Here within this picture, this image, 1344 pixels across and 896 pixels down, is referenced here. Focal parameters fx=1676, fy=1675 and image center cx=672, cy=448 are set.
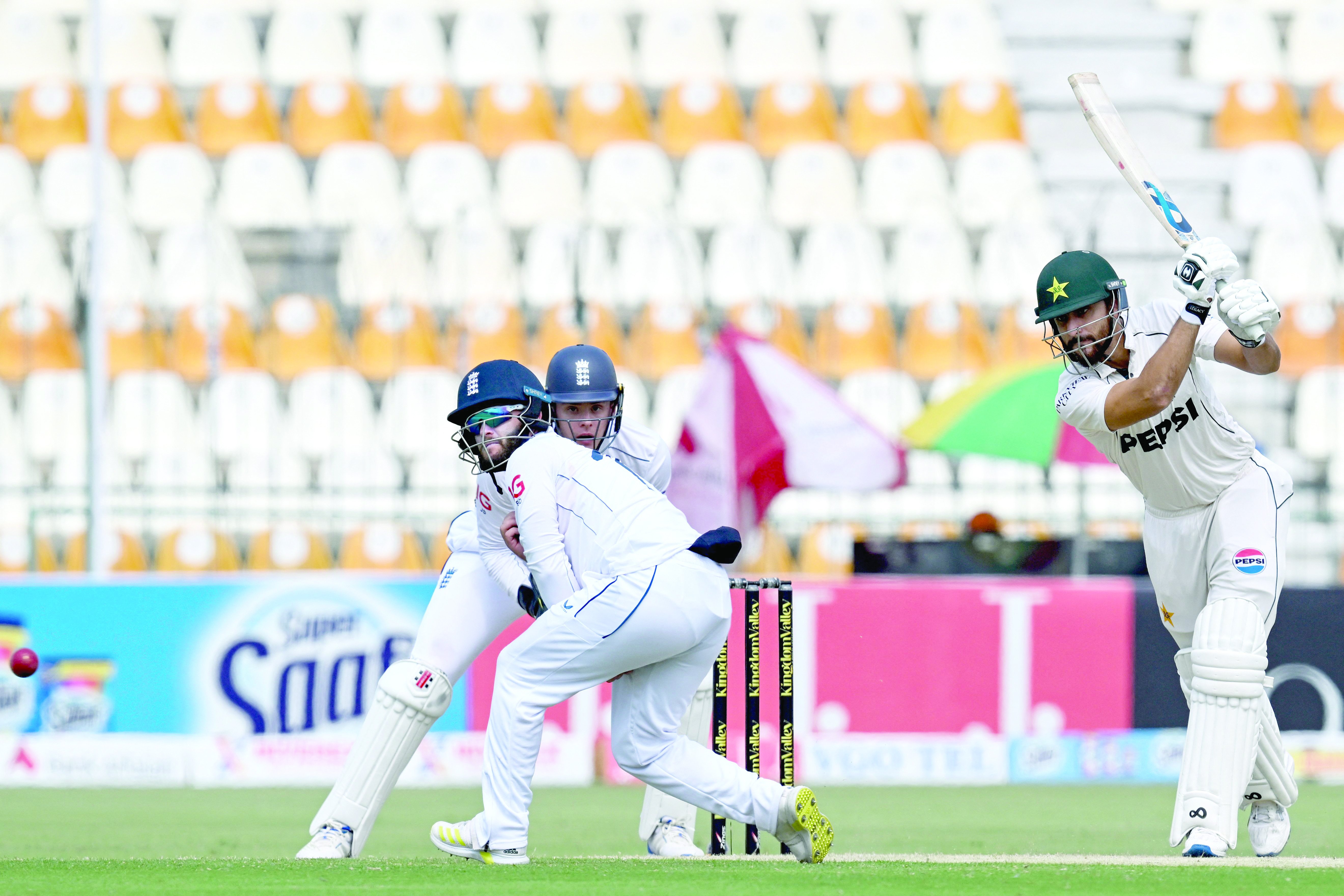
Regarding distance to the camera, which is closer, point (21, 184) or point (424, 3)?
point (21, 184)

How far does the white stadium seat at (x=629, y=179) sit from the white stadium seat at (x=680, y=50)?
1.26m

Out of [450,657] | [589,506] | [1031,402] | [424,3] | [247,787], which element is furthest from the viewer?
[424,3]

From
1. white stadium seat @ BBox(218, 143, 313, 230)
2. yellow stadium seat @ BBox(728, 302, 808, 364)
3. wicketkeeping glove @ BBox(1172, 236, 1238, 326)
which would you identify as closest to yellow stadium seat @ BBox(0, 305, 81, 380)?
white stadium seat @ BBox(218, 143, 313, 230)

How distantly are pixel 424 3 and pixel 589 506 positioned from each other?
37.3ft

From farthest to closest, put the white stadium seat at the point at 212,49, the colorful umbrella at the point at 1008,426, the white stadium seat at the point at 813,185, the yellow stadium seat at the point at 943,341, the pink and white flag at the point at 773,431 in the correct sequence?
the white stadium seat at the point at 212,49
the white stadium seat at the point at 813,185
the yellow stadium seat at the point at 943,341
the pink and white flag at the point at 773,431
the colorful umbrella at the point at 1008,426

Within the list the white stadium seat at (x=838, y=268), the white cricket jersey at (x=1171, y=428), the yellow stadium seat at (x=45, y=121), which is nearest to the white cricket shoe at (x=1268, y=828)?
the white cricket jersey at (x=1171, y=428)

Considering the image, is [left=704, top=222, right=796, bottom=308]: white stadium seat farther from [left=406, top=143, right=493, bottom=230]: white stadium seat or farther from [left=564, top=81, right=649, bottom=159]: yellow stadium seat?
[left=406, top=143, right=493, bottom=230]: white stadium seat

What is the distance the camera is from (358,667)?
905 cm

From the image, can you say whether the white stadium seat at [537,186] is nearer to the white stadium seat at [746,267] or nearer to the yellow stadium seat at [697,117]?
the yellow stadium seat at [697,117]

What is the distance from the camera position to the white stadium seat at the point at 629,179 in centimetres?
1377

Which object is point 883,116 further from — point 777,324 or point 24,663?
point 24,663

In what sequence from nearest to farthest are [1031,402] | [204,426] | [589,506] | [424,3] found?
[589,506]
[1031,402]
[204,426]
[424,3]

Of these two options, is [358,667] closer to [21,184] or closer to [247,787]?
[247,787]

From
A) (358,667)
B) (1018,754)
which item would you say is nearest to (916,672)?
(1018,754)
